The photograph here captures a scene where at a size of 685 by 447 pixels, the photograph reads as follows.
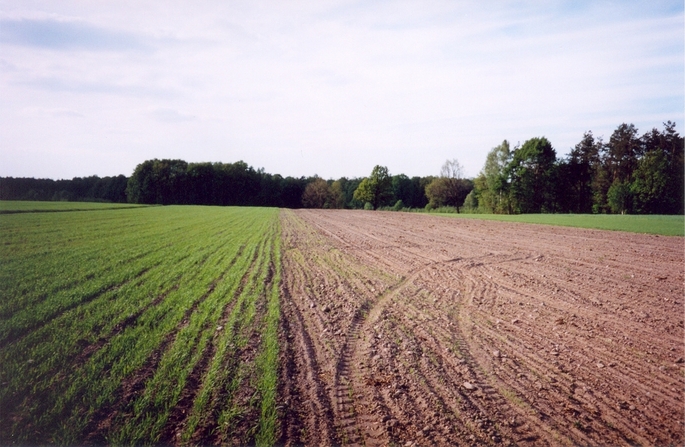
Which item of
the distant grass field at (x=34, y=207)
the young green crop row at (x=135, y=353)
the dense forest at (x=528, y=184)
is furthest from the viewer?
the dense forest at (x=528, y=184)

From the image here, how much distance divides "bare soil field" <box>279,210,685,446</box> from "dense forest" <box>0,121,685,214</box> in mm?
55059

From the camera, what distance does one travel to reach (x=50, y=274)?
10758mm

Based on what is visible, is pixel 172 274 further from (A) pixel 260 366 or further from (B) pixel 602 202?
(B) pixel 602 202

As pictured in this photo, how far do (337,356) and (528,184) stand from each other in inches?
2781

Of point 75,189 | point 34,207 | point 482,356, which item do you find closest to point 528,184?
point 482,356

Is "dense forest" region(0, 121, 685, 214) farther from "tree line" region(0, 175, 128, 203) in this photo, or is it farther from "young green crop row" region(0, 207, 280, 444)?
"young green crop row" region(0, 207, 280, 444)

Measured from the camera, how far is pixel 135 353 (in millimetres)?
5906

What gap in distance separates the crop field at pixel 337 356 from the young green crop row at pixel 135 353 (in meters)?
0.03

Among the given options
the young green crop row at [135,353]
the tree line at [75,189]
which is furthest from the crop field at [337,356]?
the tree line at [75,189]

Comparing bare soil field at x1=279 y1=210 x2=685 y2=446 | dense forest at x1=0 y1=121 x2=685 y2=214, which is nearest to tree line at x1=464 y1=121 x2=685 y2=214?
dense forest at x1=0 y1=121 x2=685 y2=214

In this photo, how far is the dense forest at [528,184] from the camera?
5844cm

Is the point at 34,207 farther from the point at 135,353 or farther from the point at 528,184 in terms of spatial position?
the point at 528,184

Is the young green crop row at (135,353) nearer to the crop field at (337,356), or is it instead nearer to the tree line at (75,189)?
the crop field at (337,356)

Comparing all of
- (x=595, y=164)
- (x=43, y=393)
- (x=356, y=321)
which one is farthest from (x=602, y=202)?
(x=43, y=393)
